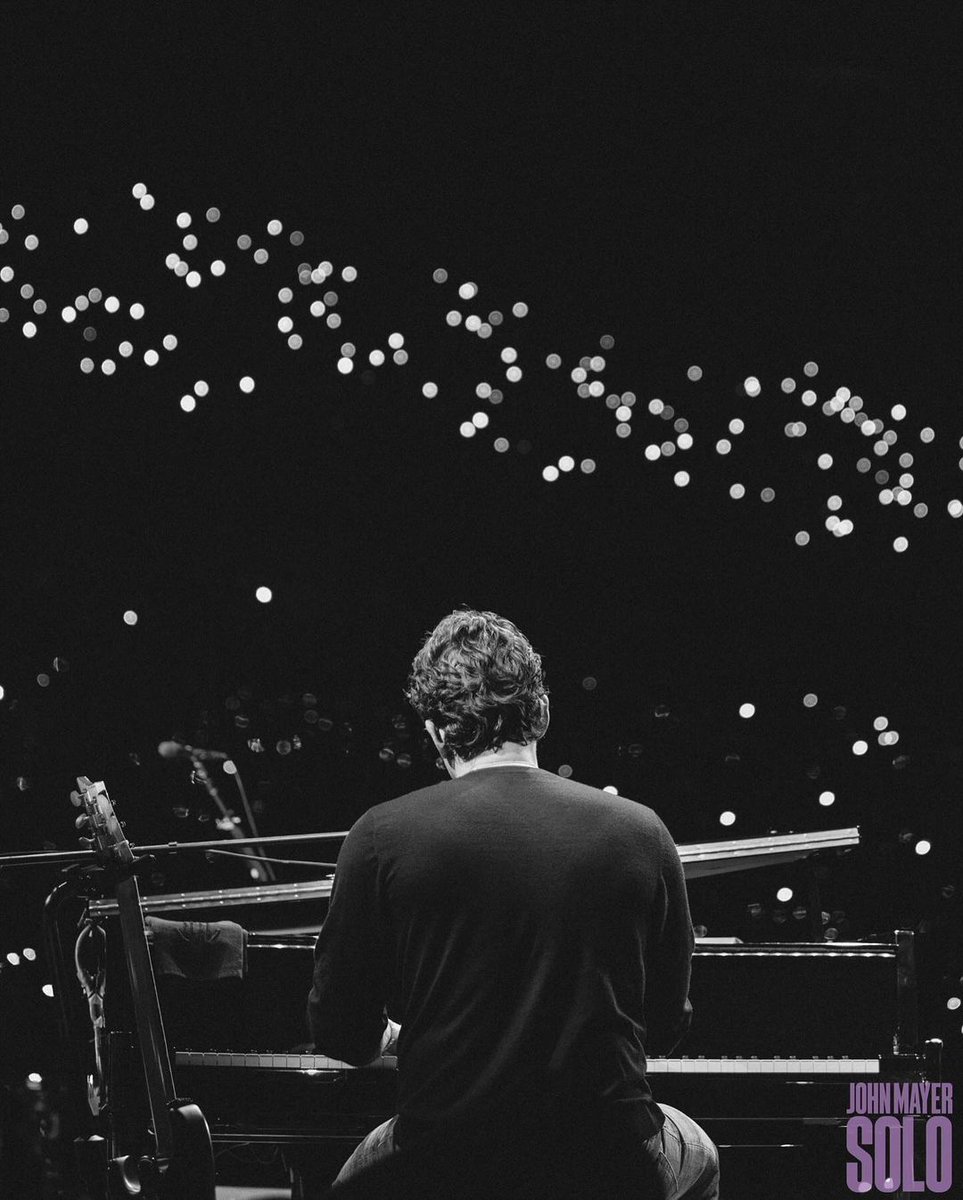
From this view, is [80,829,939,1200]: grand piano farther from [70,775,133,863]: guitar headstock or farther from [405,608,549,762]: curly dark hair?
[405,608,549,762]: curly dark hair

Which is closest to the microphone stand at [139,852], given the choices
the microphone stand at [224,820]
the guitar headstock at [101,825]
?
the guitar headstock at [101,825]

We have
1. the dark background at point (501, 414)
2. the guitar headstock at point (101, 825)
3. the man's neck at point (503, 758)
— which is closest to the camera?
the man's neck at point (503, 758)

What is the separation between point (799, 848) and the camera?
8.93 feet

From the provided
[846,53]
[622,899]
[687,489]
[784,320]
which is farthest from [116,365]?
[622,899]

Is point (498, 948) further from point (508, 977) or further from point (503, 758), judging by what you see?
point (503, 758)

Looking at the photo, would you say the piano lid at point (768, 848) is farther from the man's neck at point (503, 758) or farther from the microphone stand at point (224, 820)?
the microphone stand at point (224, 820)

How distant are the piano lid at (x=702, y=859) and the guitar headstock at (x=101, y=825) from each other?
0.35 meters

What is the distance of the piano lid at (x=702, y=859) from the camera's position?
2693mm

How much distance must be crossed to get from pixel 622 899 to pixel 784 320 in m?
3.20

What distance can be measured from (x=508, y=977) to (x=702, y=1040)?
4.35 feet

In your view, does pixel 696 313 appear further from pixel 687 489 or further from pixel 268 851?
pixel 268 851

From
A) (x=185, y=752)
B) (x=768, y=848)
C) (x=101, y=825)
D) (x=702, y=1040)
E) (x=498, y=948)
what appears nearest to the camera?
(x=498, y=948)

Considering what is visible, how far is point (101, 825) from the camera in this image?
2355 millimetres

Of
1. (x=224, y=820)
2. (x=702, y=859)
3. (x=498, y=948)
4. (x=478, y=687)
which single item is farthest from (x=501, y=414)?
(x=498, y=948)
